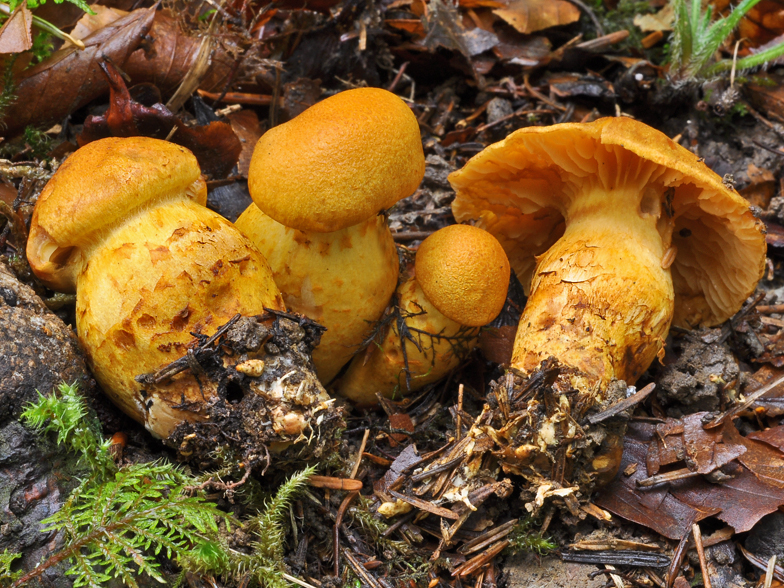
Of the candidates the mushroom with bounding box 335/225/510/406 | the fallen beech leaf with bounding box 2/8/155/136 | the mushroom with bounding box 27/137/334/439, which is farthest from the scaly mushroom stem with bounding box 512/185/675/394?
the fallen beech leaf with bounding box 2/8/155/136

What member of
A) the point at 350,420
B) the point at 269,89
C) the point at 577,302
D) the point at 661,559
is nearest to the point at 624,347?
the point at 577,302

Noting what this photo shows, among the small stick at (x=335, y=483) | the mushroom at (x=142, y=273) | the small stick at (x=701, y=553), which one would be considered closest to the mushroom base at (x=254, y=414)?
the mushroom at (x=142, y=273)

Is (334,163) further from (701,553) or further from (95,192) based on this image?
(701,553)

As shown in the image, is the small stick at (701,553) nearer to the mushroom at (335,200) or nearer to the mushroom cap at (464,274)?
the mushroom cap at (464,274)

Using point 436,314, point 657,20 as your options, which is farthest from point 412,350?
point 657,20

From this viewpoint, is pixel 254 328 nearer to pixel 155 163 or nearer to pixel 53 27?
pixel 155 163

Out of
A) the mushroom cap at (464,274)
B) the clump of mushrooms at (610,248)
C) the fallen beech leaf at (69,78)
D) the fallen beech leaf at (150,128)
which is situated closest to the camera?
the clump of mushrooms at (610,248)
